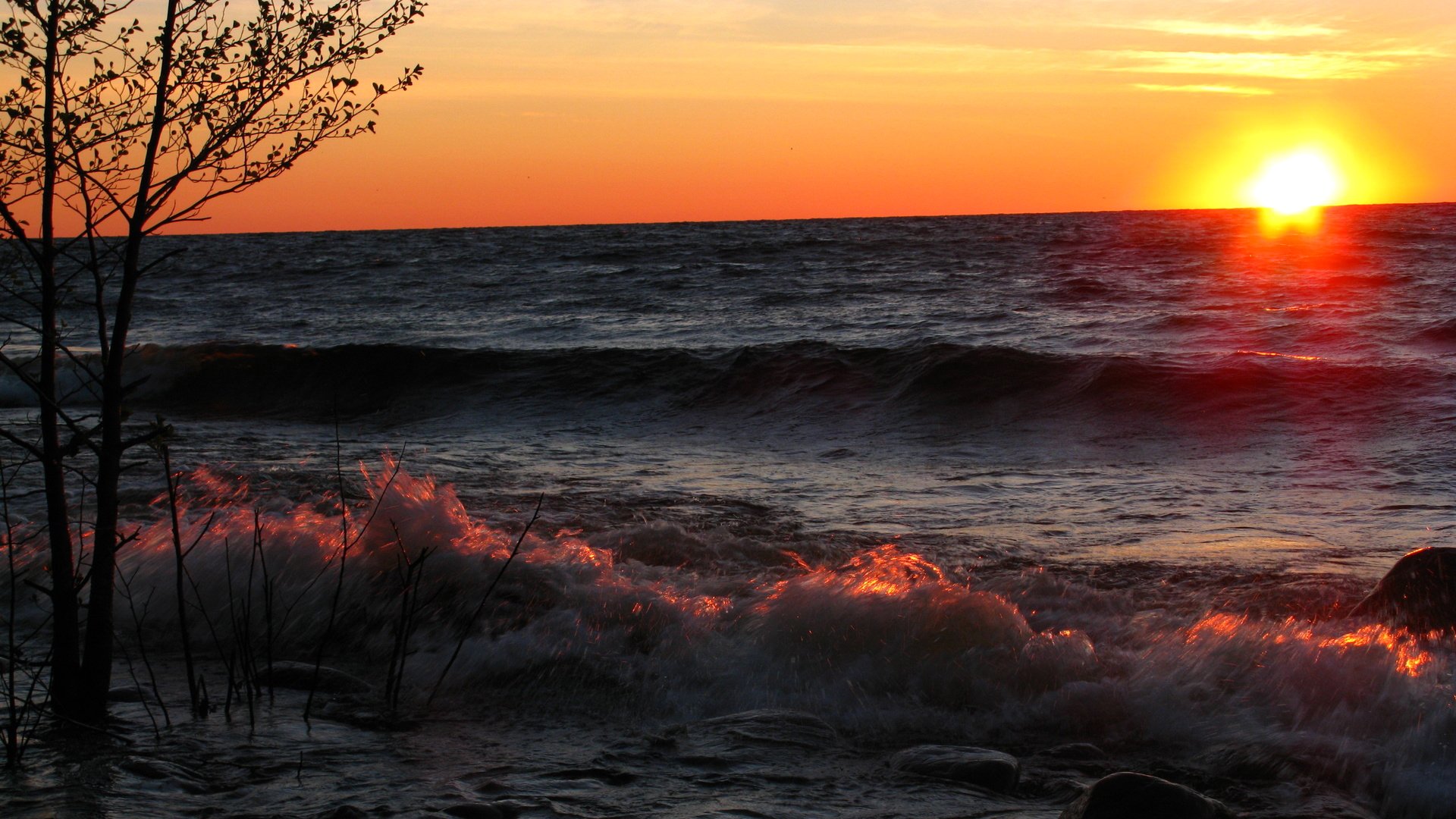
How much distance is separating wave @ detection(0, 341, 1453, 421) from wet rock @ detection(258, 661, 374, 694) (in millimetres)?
8587

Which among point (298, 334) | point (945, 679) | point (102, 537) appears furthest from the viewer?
point (298, 334)

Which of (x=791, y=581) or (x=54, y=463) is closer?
(x=54, y=463)

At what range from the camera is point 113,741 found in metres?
3.94

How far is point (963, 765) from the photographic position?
384 centimetres

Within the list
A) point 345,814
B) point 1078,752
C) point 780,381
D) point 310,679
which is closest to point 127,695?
point 310,679

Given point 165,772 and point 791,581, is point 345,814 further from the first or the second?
point 791,581

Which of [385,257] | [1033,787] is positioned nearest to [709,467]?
[1033,787]

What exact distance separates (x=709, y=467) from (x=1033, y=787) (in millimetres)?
6604

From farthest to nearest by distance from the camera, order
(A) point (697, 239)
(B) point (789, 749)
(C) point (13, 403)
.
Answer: (A) point (697, 239) → (C) point (13, 403) → (B) point (789, 749)

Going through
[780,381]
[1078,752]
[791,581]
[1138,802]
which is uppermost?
[780,381]

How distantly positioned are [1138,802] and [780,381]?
450 inches

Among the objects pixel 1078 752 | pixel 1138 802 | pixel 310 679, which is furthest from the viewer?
pixel 310 679

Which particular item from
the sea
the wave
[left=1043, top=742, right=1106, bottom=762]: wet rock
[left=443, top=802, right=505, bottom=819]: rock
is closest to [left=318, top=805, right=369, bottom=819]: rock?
the sea

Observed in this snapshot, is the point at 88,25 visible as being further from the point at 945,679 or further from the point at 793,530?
the point at 793,530
